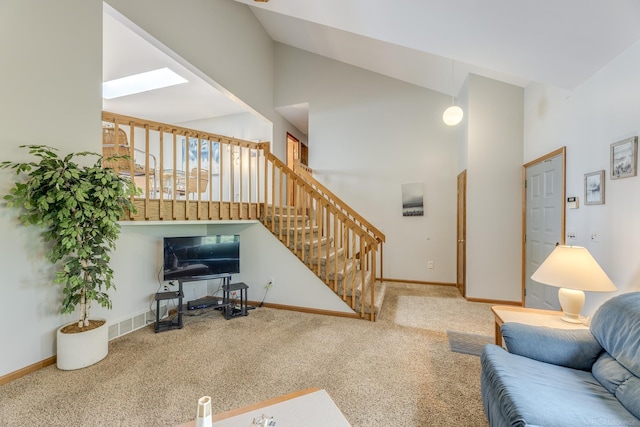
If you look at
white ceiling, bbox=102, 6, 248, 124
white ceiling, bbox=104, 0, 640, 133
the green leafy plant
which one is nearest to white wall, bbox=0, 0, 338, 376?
the green leafy plant

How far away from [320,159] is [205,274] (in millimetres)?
3241

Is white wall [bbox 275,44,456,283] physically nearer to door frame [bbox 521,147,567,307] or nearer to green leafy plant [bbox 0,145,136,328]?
door frame [bbox 521,147,567,307]

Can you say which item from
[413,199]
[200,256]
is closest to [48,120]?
[200,256]

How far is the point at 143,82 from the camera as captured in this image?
4.86 m

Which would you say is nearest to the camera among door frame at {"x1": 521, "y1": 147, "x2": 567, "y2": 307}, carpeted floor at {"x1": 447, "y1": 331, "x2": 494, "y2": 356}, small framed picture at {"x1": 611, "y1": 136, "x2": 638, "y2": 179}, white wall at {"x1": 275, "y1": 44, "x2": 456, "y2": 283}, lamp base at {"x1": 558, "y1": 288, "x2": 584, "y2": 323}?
small framed picture at {"x1": 611, "y1": 136, "x2": 638, "y2": 179}

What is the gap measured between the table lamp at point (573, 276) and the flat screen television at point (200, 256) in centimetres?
322

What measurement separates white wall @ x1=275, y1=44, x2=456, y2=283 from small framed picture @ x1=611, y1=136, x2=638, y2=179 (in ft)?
9.25

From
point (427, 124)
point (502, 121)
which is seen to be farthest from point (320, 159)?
point (502, 121)

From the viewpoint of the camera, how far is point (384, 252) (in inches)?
207

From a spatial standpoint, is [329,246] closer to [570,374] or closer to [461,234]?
[461,234]

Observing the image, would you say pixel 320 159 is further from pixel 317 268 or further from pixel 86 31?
pixel 86 31

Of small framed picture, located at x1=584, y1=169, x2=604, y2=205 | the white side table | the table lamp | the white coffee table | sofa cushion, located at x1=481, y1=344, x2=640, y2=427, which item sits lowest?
the white coffee table

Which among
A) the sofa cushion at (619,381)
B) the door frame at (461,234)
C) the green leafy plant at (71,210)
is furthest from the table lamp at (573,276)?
the green leafy plant at (71,210)

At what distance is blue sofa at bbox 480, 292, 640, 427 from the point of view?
116 centimetres
